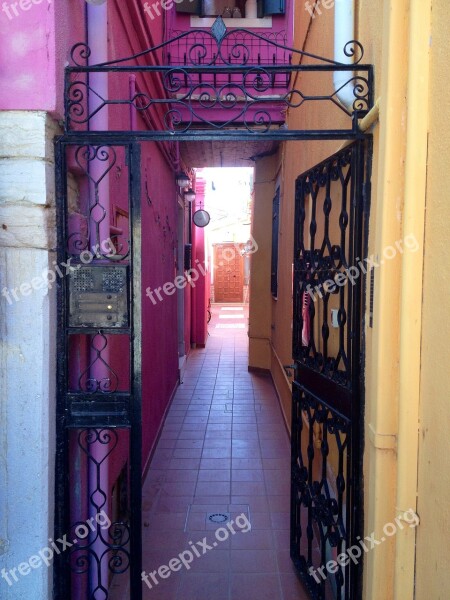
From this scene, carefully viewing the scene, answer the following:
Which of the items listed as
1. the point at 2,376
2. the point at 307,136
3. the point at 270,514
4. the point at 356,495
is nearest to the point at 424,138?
the point at 307,136

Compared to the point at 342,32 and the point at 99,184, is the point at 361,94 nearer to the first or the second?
the point at 342,32

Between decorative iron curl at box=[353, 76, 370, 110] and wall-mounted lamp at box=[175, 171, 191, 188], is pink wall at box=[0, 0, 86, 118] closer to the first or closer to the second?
decorative iron curl at box=[353, 76, 370, 110]

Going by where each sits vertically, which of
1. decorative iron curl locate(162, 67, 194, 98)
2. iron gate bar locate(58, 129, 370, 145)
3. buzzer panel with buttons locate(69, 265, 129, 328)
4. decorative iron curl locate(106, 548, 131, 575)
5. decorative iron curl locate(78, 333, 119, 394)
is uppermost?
decorative iron curl locate(162, 67, 194, 98)

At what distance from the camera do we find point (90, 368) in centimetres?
301

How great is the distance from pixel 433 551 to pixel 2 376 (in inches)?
80.3

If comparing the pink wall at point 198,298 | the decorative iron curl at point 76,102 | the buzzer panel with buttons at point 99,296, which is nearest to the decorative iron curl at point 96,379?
Result: the buzzer panel with buttons at point 99,296

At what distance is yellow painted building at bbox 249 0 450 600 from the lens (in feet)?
6.05

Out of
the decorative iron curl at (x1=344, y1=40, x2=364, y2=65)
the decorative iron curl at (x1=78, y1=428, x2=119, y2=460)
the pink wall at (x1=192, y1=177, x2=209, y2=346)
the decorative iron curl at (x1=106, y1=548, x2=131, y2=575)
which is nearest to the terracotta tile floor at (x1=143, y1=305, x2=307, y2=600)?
the decorative iron curl at (x1=106, y1=548, x2=131, y2=575)

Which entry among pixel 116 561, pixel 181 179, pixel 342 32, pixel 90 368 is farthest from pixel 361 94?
pixel 181 179

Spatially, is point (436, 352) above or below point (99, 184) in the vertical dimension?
below

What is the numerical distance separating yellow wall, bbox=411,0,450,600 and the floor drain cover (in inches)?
96.9

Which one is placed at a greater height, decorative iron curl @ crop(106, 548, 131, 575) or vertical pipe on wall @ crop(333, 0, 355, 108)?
vertical pipe on wall @ crop(333, 0, 355, 108)

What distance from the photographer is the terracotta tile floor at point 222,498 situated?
11.5 ft

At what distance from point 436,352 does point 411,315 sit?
215mm
